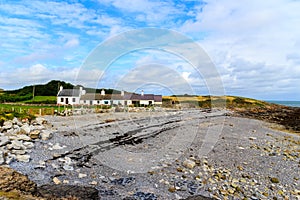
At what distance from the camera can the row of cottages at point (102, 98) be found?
68812 mm

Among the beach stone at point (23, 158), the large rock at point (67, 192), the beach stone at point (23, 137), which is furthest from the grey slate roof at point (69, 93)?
the large rock at point (67, 192)

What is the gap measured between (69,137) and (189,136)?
10.0 metres

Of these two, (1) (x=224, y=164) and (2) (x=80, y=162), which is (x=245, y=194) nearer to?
(1) (x=224, y=164)

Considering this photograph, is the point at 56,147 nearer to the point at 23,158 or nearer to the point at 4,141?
the point at 4,141

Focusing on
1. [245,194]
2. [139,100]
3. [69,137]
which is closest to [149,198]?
[245,194]

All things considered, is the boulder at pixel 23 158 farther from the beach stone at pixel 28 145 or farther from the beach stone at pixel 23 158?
the beach stone at pixel 28 145

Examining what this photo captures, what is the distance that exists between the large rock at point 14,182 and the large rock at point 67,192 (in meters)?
0.55

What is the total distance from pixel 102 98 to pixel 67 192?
65861mm

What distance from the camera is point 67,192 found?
376 inches

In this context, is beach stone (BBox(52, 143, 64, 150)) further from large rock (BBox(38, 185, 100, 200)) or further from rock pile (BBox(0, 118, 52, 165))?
large rock (BBox(38, 185, 100, 200))

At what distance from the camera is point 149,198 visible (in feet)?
34.2

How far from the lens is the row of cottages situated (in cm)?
6881

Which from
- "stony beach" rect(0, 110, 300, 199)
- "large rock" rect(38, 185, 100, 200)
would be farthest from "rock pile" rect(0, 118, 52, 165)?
"large rock" rect(38, 185, 100, 200)

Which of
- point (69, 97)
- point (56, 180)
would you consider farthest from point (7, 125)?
point (69, 97)
